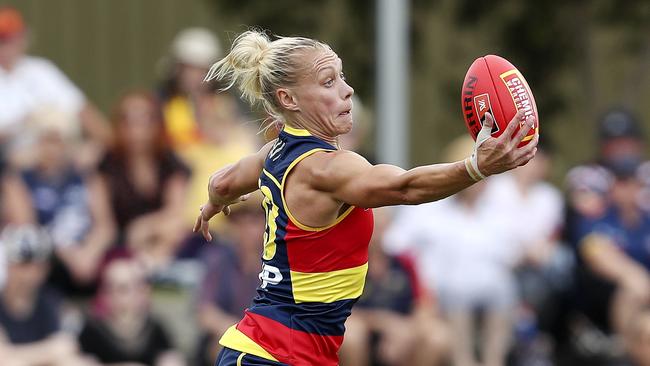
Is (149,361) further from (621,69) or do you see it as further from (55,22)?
(621,69)

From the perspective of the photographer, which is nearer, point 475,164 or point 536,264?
point 475,164

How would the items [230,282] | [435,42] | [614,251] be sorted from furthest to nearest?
[435,42] → [614,251] → [230,282]

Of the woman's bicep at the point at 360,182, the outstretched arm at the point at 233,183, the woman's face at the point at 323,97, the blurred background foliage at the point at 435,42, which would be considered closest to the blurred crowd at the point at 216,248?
the outstretched arm at the point at 233,183

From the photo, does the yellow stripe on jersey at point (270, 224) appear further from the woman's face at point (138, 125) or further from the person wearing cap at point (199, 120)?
the person wearing cap at point (199, 120)

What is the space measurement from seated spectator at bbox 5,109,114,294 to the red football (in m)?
4.45

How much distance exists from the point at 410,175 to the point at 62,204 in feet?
15.6

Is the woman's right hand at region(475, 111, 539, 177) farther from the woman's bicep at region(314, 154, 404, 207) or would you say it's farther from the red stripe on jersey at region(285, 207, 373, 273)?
the red stripe on jersey at region(285, 207, 373, 273)

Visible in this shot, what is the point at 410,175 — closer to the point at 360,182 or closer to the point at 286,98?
the point at 360,182

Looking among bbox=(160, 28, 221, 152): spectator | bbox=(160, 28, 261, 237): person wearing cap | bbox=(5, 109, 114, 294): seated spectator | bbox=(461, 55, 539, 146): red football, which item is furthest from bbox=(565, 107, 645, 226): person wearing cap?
bbox=(461, 55, 539, 146): red football

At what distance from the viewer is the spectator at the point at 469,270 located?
8688mm

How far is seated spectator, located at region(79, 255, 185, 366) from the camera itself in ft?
25.3

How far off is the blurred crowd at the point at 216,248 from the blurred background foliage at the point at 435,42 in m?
3.50

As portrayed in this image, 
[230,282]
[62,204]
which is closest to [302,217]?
[230,282]

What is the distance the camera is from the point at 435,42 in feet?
43.3
